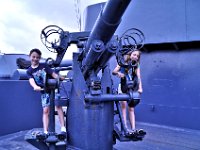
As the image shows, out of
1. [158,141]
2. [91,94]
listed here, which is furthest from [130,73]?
[158,141]

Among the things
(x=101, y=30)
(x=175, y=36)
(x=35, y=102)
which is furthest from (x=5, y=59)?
(x=101, y=30)

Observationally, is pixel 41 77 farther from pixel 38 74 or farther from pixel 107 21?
pixel 107 21

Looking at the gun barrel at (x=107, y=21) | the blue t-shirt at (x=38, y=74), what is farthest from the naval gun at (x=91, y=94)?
the blue t-shirt at (x=38, y=74)

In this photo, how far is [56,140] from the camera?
2805 mm

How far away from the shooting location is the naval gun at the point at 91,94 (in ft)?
8.35

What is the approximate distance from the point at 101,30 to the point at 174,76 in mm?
3013

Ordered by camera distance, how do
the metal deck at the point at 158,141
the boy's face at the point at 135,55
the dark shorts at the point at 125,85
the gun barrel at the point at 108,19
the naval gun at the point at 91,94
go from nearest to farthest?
the gun barrel at the point at 108,19, the naval gun at the point at 91,94, the dark shorts at the point at 125,85, the boy's face at the point at 135,55, the metal deck at the point at 158,141

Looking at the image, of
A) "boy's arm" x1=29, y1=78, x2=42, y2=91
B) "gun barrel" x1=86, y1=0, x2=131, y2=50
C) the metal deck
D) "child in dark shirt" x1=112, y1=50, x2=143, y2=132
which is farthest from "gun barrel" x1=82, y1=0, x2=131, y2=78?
the metal deck

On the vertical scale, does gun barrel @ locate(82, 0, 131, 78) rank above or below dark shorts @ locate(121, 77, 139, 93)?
above

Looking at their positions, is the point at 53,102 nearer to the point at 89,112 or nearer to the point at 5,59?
the point at 89,112

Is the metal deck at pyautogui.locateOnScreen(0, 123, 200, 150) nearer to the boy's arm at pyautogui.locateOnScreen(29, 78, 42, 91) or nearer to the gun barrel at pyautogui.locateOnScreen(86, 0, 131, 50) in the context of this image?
the boy's arm at pyautogui.locateOnScreen(29, 78, 42, 91)

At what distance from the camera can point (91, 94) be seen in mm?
2584

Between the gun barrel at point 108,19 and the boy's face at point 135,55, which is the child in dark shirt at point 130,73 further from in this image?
the gun barrel at point 108,19

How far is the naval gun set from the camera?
2545 mm
